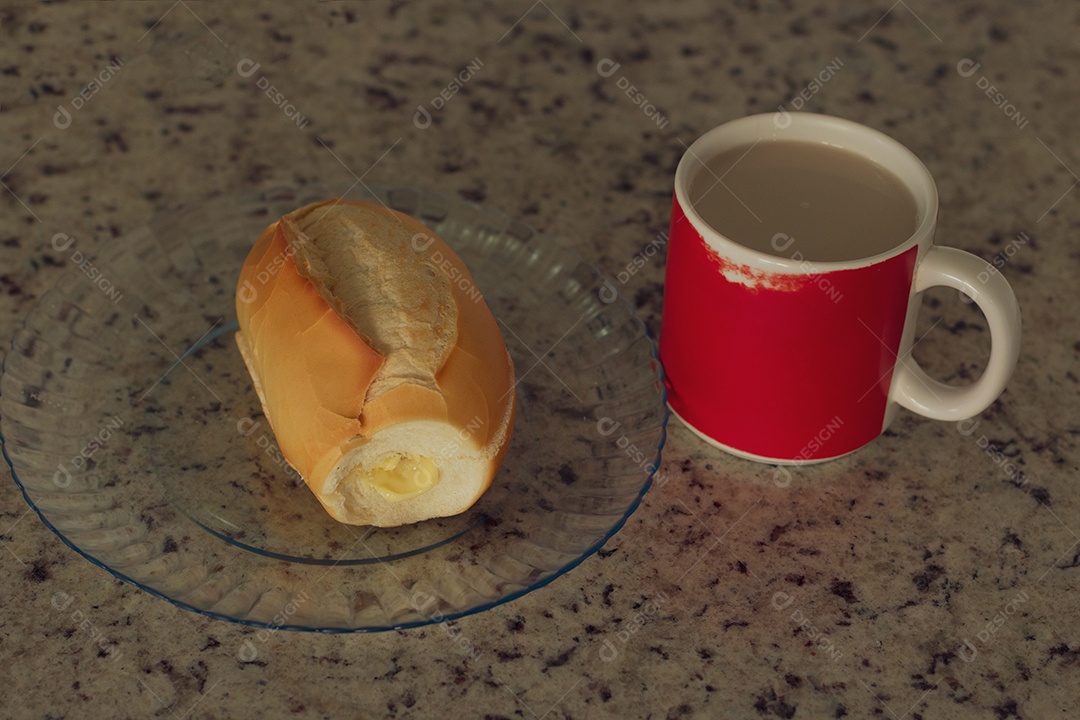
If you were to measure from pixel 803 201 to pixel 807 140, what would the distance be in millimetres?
81

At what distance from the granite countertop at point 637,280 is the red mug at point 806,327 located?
54 millimetres

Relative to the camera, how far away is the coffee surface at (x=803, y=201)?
1.03 m

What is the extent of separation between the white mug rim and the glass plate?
192 millimetres

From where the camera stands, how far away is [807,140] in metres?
1.11

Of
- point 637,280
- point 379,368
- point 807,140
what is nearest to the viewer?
point 379,368

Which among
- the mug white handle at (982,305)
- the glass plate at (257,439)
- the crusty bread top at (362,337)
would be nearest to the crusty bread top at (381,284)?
the crusty bread top at (362,337)

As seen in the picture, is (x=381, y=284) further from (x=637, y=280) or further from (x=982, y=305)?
(x=982, y=305)

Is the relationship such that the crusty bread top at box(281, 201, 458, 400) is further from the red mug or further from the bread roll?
the red mug

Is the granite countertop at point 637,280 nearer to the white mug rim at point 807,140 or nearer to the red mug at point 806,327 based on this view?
the red mug at point 806,327

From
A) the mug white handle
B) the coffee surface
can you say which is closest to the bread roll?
the coffee surface

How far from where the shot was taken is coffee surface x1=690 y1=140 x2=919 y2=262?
1029mm

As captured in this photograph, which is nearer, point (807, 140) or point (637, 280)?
point (807, 140)

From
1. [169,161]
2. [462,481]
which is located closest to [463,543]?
[462,481]

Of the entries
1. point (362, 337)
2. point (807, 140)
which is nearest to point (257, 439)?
point (362, 337)
